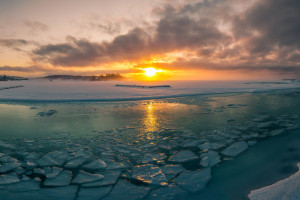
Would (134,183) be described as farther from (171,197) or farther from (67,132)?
(67,132)

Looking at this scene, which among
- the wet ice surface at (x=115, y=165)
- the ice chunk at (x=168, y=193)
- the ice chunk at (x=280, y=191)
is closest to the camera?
the ice chunk at (x=280, y=191)

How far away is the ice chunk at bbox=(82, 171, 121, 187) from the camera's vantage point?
3686mm

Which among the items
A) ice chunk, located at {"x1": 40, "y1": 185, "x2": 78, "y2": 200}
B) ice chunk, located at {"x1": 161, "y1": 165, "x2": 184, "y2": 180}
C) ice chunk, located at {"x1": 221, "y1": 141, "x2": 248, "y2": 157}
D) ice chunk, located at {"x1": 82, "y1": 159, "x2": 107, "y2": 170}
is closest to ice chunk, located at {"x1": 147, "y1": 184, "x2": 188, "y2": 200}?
ice chunk, located at {"x1": 161, "y1": 165, "x2": 184, "y2": 180}

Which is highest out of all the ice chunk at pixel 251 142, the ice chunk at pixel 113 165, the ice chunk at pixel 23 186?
the ice chunk at pixel 251 142

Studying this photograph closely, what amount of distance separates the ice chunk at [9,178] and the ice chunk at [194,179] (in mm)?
3394

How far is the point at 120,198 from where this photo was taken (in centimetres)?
326

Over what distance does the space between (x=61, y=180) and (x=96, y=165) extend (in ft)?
2.70

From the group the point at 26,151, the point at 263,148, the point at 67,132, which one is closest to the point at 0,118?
the point at 67,132

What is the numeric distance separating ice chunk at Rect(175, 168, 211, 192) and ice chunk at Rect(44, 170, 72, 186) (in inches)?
90.0

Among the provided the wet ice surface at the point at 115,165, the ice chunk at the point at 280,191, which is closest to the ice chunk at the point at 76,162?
the wet ice surface at the point at 115,165

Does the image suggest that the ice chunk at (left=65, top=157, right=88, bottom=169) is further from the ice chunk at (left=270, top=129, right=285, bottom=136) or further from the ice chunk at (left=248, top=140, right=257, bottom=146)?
the ice chunk at (left=270, top=129, right=285, bottom=136)

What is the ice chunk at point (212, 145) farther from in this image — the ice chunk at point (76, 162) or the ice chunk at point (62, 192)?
the ice chunk at point (62, 192)

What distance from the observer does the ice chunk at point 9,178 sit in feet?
12.3

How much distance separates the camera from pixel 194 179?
12.6ft
